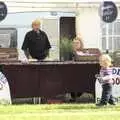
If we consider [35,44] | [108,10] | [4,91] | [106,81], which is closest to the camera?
[106,81]

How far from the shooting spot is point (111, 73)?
1667cm

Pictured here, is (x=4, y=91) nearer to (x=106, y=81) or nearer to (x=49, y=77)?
(x=49, y=77)

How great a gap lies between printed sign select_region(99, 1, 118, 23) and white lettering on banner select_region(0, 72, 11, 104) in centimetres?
515

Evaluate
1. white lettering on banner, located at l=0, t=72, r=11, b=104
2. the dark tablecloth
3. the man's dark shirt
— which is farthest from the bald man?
white lettering on banner, located at l=0, t=72, r=11, b=104

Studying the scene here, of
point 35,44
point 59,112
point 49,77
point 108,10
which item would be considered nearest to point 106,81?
point 49,77

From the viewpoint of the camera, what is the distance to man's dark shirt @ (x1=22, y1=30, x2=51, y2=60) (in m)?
18.2

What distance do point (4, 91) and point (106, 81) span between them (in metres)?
2.51

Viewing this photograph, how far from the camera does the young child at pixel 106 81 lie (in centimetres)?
1631

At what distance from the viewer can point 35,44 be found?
18.2 m

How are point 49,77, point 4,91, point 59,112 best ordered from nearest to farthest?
point 59,112 → point 4,91 → point 49,77

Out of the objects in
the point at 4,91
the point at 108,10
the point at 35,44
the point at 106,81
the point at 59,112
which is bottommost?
the point at 59,112

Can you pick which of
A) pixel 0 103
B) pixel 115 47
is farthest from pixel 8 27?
pixel 0 103

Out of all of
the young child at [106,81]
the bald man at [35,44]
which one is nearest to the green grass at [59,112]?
the young child at [106,81]

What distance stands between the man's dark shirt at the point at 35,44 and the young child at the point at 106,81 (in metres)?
2.34
